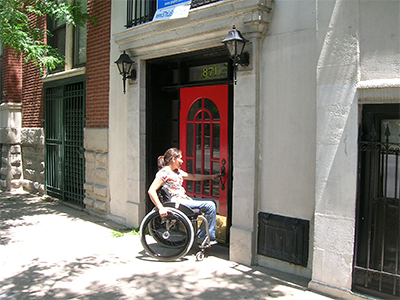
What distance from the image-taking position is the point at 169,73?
23.1 ft

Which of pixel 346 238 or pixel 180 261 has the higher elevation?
pixel 346 238

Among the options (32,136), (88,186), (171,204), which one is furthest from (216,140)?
(32,136)

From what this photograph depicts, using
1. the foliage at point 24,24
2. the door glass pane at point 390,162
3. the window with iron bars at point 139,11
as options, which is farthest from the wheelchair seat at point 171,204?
the foliage at point 24,24

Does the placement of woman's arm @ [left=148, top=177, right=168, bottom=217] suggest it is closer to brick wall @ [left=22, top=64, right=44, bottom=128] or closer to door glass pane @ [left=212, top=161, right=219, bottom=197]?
door glass pane @ [left=212, top=161, right=219, bottom=197]

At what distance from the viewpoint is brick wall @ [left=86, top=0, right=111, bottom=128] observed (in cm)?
772

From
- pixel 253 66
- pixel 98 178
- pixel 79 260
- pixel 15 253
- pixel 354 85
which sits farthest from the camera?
pixel 98 178

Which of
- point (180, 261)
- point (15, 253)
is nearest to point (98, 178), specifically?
point (15, 253)

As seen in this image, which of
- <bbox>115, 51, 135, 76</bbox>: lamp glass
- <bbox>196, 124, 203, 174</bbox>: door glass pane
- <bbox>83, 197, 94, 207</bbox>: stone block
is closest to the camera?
<bbox>196, 124, 203, 174</bbox>: door glass pane

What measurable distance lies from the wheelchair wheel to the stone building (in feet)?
2.12

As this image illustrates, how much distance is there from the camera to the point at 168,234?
209 inches

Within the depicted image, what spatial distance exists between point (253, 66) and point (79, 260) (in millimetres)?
3578

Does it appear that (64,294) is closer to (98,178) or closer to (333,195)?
(333,195)

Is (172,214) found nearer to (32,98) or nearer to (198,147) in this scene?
(198,147)

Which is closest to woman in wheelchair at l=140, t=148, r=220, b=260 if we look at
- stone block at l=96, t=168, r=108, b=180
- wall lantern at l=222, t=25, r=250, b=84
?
wall lantern at l=222, t=25, r=250, b=84
